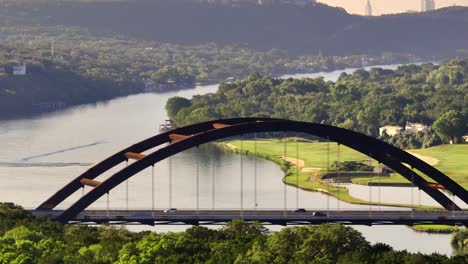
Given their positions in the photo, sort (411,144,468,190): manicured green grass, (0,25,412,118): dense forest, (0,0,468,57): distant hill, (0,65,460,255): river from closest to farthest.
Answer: (0,65,460,255): river < (411,144,468,190): manicured green grass < (0,25,412,118): dense forest < (0,0,468,57): distant hill

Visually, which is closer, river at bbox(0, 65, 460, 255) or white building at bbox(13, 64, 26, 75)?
river at bbox(0, 65, 460, 255)

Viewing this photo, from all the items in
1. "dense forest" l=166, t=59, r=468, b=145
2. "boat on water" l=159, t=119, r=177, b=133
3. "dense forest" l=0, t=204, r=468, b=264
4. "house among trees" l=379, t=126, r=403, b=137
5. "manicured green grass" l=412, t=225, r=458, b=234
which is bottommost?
"manicured green grass" l=412, t=225, r=458, b=234

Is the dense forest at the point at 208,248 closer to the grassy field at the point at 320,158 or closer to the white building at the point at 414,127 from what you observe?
the grassy field at the point at 320,158

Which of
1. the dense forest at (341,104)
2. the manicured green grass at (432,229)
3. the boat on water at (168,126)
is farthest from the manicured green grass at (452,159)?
the boat on water at (168,126)

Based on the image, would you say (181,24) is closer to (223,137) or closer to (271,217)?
(223,137)

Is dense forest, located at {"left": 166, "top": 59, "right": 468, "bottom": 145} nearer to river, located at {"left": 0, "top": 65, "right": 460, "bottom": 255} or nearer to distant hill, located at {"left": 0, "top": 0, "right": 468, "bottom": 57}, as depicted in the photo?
river, located at {"left": 0, "top": 65, "right": 460, "bottom": 255}

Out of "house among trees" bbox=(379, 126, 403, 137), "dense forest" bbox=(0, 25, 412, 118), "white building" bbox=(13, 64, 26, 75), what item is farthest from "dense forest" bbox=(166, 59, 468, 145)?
"white building" bbox=(13, 64, 26, 75)

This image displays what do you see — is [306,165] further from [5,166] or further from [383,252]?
[383,252]

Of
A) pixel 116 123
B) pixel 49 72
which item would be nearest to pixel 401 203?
pixel 116 123
